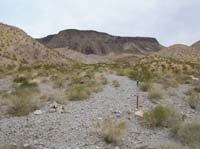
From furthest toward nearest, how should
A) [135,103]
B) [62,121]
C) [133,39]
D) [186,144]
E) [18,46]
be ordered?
1. [133,39]
2. [18,46]
3. [135,103]
4. [62,121]
5. [186,144]

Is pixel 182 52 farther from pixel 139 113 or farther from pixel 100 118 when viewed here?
pixel 100 118

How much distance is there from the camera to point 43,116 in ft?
38.5

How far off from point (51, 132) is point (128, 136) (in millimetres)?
2173

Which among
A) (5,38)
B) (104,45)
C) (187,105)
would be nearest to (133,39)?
(104,45)

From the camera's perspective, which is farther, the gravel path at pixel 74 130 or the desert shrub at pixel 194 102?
the desert shrub at pixel 194 102

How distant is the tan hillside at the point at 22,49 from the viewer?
54031 mm

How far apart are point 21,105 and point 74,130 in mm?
3095

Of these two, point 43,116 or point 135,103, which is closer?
point 43,116

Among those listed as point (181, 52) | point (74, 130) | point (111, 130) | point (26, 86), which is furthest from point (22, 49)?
point (111, 130)

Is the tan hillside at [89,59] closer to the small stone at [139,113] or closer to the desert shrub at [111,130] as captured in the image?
the small stone at [139,113]

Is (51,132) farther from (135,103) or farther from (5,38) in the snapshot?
(5,38)

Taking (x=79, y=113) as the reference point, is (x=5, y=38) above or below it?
above

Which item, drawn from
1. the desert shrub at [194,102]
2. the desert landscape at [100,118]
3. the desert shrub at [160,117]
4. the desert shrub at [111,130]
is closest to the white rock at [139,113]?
the desert landscape at [100,118]

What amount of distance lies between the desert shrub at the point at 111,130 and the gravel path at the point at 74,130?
0.16 m
